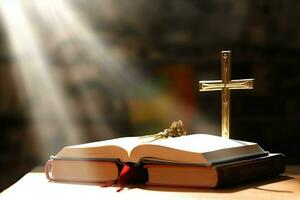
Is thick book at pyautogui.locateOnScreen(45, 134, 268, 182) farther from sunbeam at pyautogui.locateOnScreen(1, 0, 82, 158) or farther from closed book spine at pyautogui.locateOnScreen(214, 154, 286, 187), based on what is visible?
sunbeam at pyautogui.locateOnScreen(1, 0, 82, 158)

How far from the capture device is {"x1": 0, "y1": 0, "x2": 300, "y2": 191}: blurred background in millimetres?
1973

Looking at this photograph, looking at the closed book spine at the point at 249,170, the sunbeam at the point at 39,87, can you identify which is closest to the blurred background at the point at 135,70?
the sunbeam at the point at 39,87

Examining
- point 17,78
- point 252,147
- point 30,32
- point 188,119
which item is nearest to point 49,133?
point 17,78

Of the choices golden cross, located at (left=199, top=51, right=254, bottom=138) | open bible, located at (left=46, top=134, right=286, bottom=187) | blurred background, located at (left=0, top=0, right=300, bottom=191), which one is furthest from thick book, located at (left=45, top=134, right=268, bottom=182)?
blurred background, located at (left=0, top=0, right=300, bottom=191)

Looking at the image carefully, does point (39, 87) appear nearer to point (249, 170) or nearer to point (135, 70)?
point (135, 70)

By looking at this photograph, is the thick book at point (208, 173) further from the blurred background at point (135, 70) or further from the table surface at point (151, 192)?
the blurred background at point (135, 70)

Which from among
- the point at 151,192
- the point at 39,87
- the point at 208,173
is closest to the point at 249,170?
the point at 208,173

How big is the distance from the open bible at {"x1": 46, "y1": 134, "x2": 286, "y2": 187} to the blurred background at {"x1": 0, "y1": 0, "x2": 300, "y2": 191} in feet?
2.03

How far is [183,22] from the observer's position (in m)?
2.01

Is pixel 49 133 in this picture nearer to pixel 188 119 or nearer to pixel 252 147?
pixel 188 119

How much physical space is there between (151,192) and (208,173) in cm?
13

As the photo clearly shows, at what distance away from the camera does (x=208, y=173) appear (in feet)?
3.97

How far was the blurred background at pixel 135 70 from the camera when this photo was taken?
77.7 inches

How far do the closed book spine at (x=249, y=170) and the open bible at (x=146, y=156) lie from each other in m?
0.02
